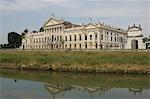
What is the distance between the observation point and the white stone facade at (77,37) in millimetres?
61688

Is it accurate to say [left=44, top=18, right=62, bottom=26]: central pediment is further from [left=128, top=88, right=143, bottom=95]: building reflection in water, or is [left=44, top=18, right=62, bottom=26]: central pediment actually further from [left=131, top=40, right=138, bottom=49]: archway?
[left=128, top=88, right=143, bottom=95]: building reflection in water

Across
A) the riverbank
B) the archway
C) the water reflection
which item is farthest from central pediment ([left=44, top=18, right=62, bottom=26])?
the water reflection

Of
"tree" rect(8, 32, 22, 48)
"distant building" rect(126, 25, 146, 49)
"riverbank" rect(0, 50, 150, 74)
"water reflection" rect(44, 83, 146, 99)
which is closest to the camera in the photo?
"water reflection" rect(44, 83, 146, 99)

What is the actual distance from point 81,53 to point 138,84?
19489 mm

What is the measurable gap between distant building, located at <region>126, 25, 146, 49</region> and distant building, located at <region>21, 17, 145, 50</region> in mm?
9550

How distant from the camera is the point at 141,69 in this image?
3291 centimetres

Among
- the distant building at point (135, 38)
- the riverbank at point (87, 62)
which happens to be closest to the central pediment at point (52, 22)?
the riverbank at point (87, 62)

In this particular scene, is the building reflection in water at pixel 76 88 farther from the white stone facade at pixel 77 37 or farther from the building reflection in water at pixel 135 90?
the white stone facade at pixel 77 37

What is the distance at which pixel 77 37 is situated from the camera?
2584 inches

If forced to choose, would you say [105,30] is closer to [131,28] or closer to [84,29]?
[84,29]

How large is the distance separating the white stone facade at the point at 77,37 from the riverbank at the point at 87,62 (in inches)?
634

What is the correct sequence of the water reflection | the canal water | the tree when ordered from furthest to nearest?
the tree → the water reflection → the canal water

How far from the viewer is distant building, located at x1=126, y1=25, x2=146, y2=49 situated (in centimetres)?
4660

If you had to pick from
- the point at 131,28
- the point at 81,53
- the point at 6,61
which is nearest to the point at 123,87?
the point at 81,53
